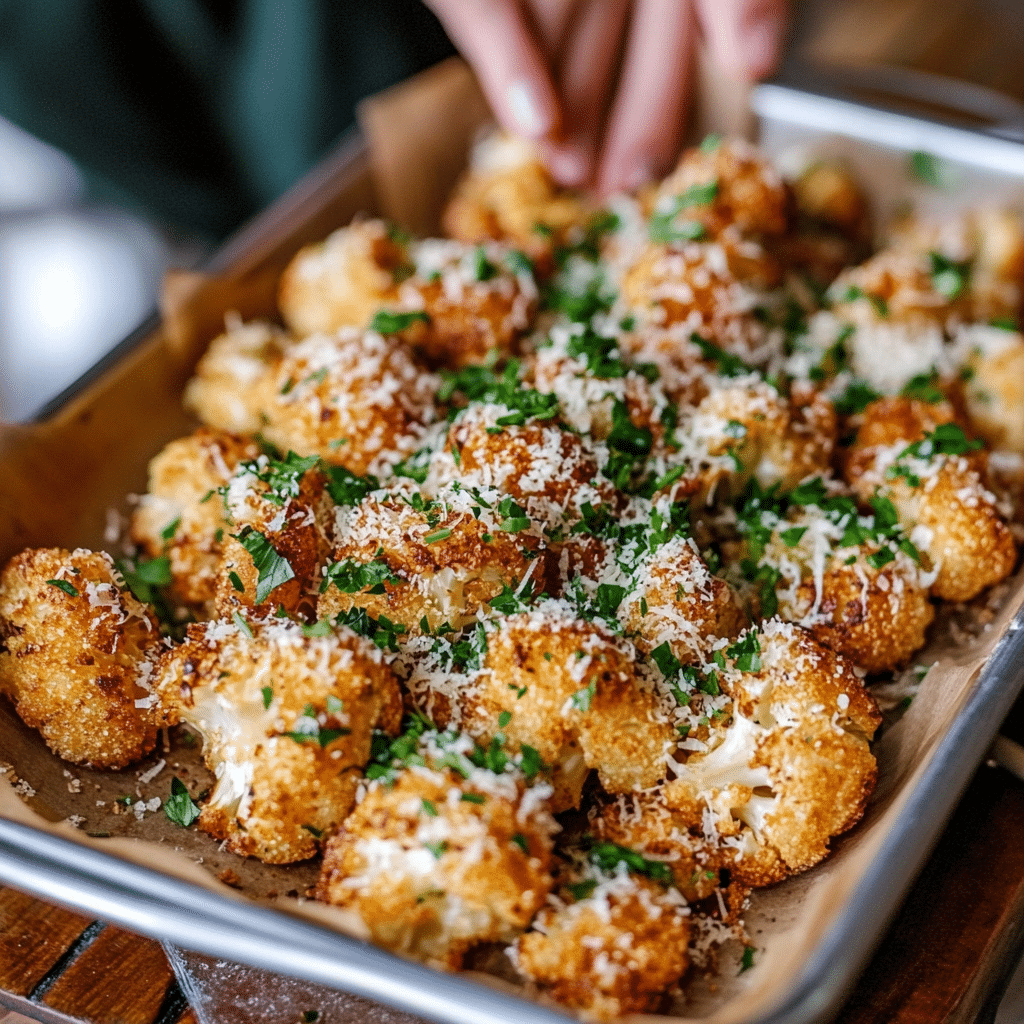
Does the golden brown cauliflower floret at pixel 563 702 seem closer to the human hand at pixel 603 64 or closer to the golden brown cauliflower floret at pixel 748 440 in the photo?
the golden brown cauliflower floret at pixel 748 440

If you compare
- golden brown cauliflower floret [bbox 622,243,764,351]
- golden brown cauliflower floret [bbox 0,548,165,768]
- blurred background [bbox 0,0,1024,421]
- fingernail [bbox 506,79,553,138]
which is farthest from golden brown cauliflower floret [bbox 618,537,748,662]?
blurred background [bbox 0,0,1024,421]

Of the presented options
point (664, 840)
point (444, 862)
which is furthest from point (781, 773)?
point (444, 862)

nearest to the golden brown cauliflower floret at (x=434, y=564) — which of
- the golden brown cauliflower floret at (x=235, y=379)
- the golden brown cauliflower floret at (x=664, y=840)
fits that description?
the golden brown cauliflower floret at (x=664, y=840)

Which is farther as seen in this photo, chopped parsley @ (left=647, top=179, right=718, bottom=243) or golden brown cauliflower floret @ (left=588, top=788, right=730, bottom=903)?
chopped parsley @ (left=647, top=179, right=718, bottom=243)

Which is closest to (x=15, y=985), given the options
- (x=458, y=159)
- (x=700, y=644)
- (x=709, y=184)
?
(x=700, y=644)

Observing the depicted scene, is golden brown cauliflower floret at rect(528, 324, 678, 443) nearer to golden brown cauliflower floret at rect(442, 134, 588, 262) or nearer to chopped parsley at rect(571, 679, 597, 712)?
chopped parsley at rect(571, 679, 597, 712)

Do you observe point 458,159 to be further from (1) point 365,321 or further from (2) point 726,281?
(2) point 726,281
